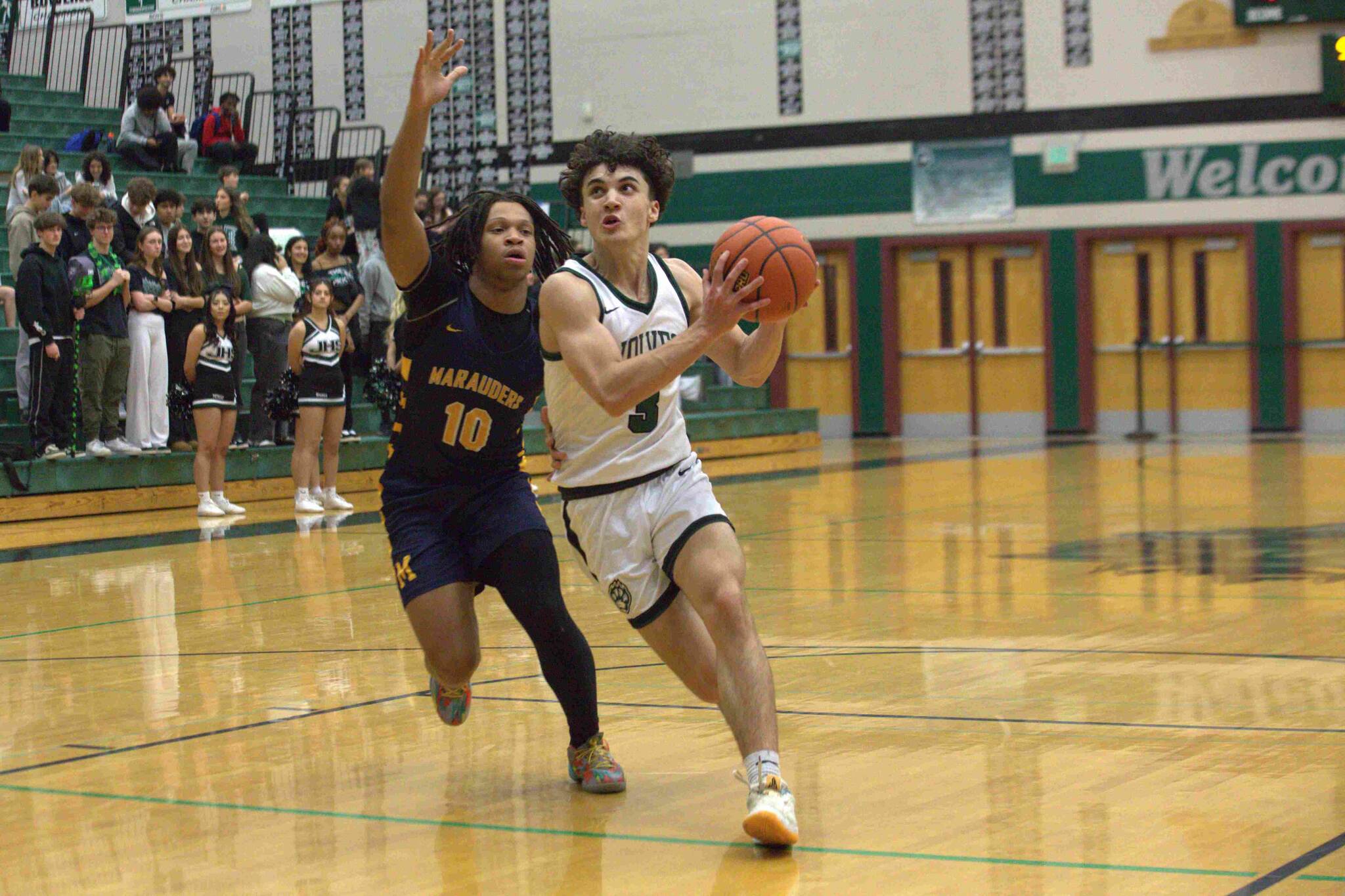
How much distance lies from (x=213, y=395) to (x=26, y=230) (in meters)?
2.35

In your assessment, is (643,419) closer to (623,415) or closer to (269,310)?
(623,415)

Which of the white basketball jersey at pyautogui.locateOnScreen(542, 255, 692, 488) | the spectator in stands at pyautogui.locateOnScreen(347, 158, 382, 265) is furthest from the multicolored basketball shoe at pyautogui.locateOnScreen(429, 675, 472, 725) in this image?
the spectator in stands at pyautogui.locateOnScreen(347, 158, 382, 265)

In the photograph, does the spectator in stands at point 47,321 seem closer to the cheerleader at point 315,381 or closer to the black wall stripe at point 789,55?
the cheerleader at point 315,381

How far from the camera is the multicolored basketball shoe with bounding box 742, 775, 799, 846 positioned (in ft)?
11.8

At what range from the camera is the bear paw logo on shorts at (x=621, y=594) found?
4.18 metres

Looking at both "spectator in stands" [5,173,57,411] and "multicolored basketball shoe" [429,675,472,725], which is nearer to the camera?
"multicolored basketball shoe" [429,675,472,725]

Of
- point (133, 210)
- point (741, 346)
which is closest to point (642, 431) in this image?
point (741, 346)

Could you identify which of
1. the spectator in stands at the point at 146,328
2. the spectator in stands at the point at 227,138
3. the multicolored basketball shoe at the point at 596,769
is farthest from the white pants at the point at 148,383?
the multicolored basketball shoe at the point at 596,769

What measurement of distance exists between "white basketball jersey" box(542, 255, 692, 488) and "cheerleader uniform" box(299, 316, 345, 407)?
783 cm

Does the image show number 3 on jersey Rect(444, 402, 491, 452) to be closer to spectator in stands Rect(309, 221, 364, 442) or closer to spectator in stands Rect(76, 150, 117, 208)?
spectator in stands Rect(309, 221, 364, 442)

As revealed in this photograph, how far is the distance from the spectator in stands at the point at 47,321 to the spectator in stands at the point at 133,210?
1087mm

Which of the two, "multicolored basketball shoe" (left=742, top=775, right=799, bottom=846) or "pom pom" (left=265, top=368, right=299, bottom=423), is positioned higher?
"pom pom" (left=265, top=368, right=299, bottom=423)

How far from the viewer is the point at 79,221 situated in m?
12.4

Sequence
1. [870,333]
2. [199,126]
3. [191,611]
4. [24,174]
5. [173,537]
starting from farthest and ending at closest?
[870,333] → [199,126] → [24,174] → [173,537] → [191,611]
